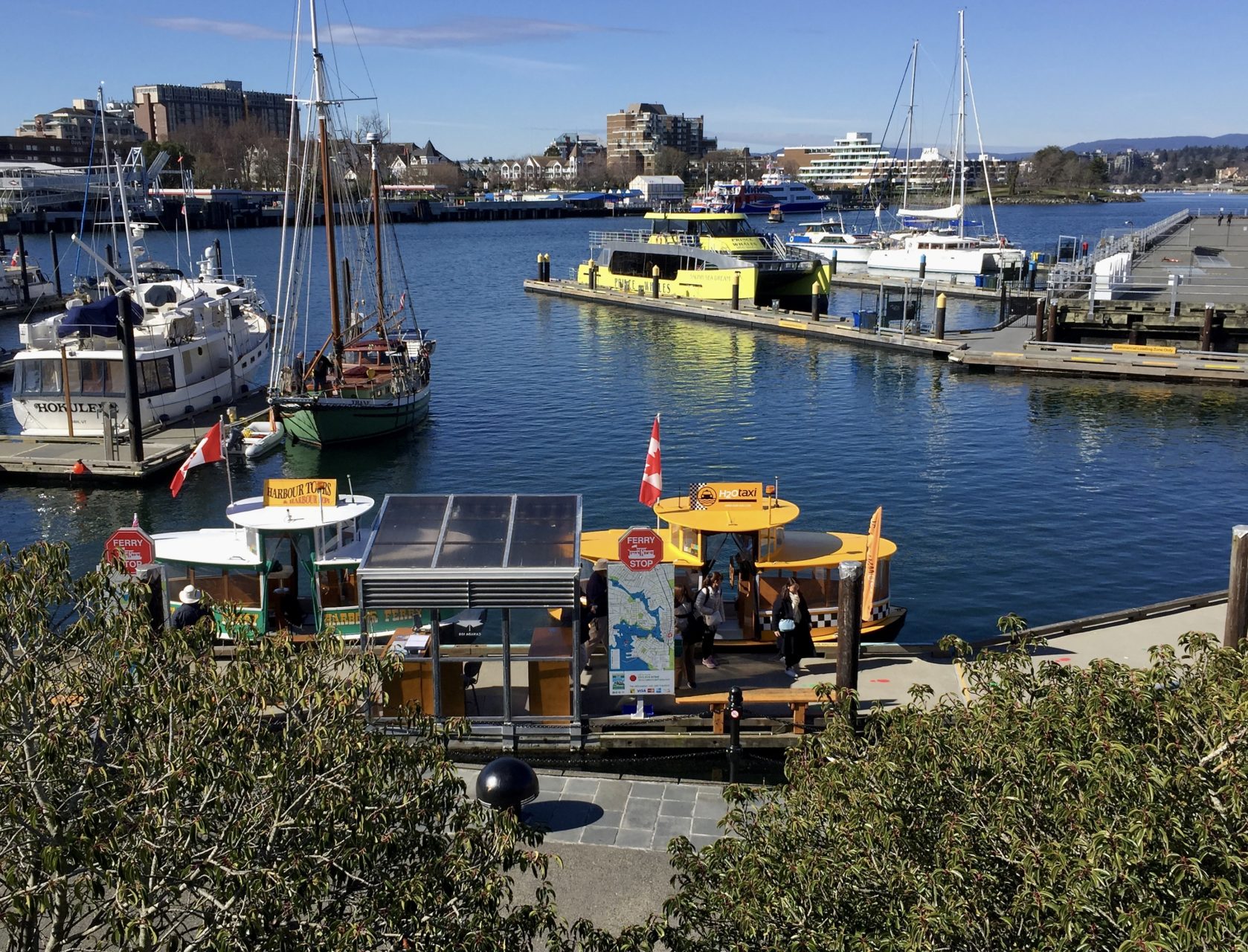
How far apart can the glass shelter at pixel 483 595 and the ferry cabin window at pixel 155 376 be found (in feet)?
72.7

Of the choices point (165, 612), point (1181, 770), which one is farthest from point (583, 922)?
point (165, 612)

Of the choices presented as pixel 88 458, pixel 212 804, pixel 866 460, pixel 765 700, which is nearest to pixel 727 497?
pixel 765 700

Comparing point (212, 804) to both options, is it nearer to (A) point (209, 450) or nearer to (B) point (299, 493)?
(B) point (299, 493)

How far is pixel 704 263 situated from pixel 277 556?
182 ft

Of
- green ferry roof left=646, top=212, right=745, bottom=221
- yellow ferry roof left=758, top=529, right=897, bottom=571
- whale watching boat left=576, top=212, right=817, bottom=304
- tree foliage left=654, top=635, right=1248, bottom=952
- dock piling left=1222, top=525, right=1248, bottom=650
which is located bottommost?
yellow ferry roof left=758, top=529, right=897, bottom=571

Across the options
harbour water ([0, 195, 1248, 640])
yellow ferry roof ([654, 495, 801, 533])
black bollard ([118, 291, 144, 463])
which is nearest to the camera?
yellow ferry roof ([654, 495, 801, 533])

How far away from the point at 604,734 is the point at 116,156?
33.9m

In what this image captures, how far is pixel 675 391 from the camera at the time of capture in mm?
48000

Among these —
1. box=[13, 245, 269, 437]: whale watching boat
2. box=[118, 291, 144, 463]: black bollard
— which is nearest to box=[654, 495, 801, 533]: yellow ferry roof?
box=[118, 291, 144, 463]: black bollard

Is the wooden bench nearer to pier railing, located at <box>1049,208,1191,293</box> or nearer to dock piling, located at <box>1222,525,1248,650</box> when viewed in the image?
dock piling, located at <box>1222,525,1248,650</box>

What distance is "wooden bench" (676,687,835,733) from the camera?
15.6 metres

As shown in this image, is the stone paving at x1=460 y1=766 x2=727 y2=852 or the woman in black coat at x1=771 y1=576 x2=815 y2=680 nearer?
the stone paving at x1=460 y1=766 x2=727 y2=852

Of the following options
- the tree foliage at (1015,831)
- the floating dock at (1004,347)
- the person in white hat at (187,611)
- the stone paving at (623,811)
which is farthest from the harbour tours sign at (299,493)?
the floating dock at (1004,347)

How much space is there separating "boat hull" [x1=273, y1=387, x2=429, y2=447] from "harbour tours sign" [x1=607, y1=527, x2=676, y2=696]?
901 inches
